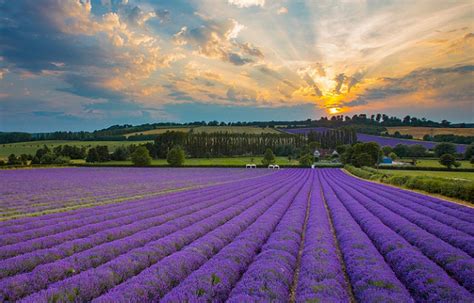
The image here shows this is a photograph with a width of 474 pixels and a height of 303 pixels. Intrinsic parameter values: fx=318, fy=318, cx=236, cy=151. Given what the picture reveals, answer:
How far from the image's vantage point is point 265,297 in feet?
17.8

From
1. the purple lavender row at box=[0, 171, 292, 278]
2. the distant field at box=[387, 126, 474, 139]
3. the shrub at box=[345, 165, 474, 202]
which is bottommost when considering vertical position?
the shrub at box=[345, 165, 474, 202]

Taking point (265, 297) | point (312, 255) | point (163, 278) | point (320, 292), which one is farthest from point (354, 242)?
point (163, 278)

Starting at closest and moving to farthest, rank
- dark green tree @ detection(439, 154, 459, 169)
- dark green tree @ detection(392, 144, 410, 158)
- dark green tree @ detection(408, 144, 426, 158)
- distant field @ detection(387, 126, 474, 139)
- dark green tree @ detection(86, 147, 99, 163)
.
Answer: dark green tree @ detection(439, 154, 459, 169)
dark green tree @ detection(86, 147, 99, 163)
dark green tree @ detection(408, 144, 426, 158)
dark green tree @ detection(392, 144, 410, 158)
distant field @ detection(387, 126, 474, 139)

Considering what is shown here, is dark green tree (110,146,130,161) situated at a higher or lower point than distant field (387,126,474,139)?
lower

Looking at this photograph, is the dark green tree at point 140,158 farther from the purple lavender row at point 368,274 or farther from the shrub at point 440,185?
the purple lavender row at point 368,274

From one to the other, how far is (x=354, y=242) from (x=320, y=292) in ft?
14.2

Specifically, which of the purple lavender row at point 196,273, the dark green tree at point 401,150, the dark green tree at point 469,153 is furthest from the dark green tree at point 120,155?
the purple lavender row at point 196,273

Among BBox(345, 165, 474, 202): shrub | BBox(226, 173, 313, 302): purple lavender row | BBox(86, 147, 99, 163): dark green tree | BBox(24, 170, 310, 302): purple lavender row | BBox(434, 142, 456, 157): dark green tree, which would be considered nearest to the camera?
BBox(226, 173, 313, 302): purple lavender row

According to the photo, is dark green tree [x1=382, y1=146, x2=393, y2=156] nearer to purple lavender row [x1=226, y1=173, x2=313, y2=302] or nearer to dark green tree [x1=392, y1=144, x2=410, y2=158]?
dark green tree [x1=392, y1=144, x2=410, y2=158]

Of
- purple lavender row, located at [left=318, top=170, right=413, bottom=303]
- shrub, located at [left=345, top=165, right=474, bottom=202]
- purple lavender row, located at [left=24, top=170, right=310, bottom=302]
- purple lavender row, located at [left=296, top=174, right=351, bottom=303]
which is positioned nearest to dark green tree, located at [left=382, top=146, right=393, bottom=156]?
shrub, located at [left=345, top=165, right=474, bottom=202]

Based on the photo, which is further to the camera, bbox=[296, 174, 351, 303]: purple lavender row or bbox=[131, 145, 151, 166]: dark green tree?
bbox=[131, 145, 151, 166]: dark green tree

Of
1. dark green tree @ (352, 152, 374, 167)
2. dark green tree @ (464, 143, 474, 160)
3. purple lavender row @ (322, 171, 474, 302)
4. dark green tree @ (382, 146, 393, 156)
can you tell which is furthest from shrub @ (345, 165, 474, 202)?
dark green tree @ (382, 146, 393, 156)

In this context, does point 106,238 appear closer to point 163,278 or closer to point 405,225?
point 163,278

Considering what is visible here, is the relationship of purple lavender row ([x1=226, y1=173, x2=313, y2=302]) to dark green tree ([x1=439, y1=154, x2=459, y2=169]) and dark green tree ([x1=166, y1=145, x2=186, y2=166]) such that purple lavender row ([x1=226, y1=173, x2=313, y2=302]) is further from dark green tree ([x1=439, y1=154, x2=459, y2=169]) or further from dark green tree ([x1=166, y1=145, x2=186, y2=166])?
dark green tree ([x1=166, y1=145, x2=186, y2=166])
